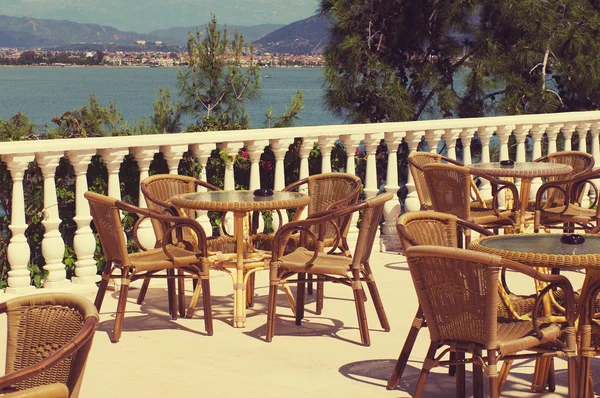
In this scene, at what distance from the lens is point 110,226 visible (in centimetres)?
630

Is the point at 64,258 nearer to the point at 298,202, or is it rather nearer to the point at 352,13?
the point at 298,202

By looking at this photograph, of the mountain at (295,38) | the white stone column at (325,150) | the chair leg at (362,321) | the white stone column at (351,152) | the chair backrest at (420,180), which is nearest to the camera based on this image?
the chair leg at (362,321)

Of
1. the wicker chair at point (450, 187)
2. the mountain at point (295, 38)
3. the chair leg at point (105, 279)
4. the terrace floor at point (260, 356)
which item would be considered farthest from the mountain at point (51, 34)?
the chair leg at point (105, 279)

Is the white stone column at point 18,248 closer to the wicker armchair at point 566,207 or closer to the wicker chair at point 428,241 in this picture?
the wicker chair at point 428,241

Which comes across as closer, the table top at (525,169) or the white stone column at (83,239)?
the white stone column at (83,239)

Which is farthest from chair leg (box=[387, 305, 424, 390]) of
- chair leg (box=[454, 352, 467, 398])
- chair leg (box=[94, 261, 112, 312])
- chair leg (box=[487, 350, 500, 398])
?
chair leg (box=[94, 261, 112, 312])

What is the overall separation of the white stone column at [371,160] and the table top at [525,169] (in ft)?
2.61

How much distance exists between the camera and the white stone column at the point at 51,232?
7.19 meters

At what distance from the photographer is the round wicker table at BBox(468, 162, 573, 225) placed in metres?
8.13

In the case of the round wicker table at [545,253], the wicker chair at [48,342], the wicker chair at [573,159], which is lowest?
the wicker chair at [573,159]

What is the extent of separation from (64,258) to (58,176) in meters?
0.56

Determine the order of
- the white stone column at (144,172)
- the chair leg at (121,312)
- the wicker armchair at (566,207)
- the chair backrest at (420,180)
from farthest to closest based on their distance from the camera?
the chair backrest at (420,180) < the wicker armchair at (566,207) < the white stone column at (144,172) < the chair leg at (121,312)

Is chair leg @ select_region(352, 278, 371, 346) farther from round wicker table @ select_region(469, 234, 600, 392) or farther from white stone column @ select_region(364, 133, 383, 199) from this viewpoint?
white stone column @ select_region(364, 133, 383, 199)

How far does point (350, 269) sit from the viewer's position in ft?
20.6
